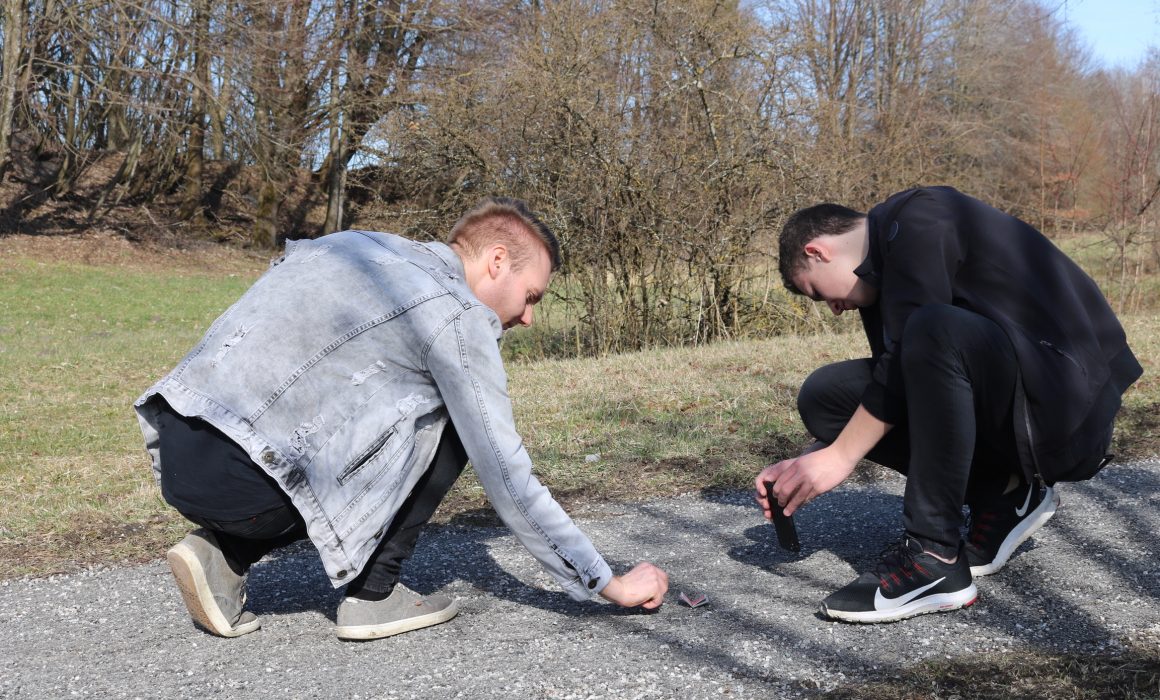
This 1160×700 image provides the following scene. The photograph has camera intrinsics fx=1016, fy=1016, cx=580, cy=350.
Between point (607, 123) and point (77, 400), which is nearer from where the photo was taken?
point (77, 400)

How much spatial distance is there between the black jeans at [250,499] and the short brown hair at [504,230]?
50cm

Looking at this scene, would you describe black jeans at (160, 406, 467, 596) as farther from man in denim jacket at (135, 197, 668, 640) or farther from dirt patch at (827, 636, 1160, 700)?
dirt patch at (827, 636, 1160, 700)

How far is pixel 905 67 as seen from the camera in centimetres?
2386

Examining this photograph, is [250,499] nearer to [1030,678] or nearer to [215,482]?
[215,482]

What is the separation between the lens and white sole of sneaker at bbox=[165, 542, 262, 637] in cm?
269

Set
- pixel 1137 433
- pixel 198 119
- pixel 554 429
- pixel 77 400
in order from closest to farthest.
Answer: pixel 1137 433 < pixel 554 429 < pixel 77 400 < pixel 198 119

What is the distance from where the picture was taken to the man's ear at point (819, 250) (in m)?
3.09

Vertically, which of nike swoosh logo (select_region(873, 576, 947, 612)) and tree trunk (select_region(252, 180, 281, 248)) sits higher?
nike swoosh logo (select_region(873, 576, 947, 612))

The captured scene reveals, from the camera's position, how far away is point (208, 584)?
2754mm

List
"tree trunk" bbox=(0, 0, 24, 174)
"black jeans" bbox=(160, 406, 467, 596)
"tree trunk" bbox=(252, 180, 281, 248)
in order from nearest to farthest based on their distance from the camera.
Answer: "black jeans" bbox=(160, 406, 467, 596) → "tree trunk" bbox=(0, 0, 24, 174) → "tree trunk" bbox=(252, 180, 281, 248)

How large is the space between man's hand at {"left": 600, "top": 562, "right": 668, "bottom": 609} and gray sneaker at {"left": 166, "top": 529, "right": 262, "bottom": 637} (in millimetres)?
1046

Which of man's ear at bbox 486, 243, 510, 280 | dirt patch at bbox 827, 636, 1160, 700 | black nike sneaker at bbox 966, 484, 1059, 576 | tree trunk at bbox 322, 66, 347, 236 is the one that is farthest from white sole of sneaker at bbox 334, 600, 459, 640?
tree trunk at bbox 322, 66, 347, 236

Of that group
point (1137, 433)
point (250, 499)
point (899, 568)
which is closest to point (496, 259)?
point (250, 499)

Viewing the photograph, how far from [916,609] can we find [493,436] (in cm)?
129
